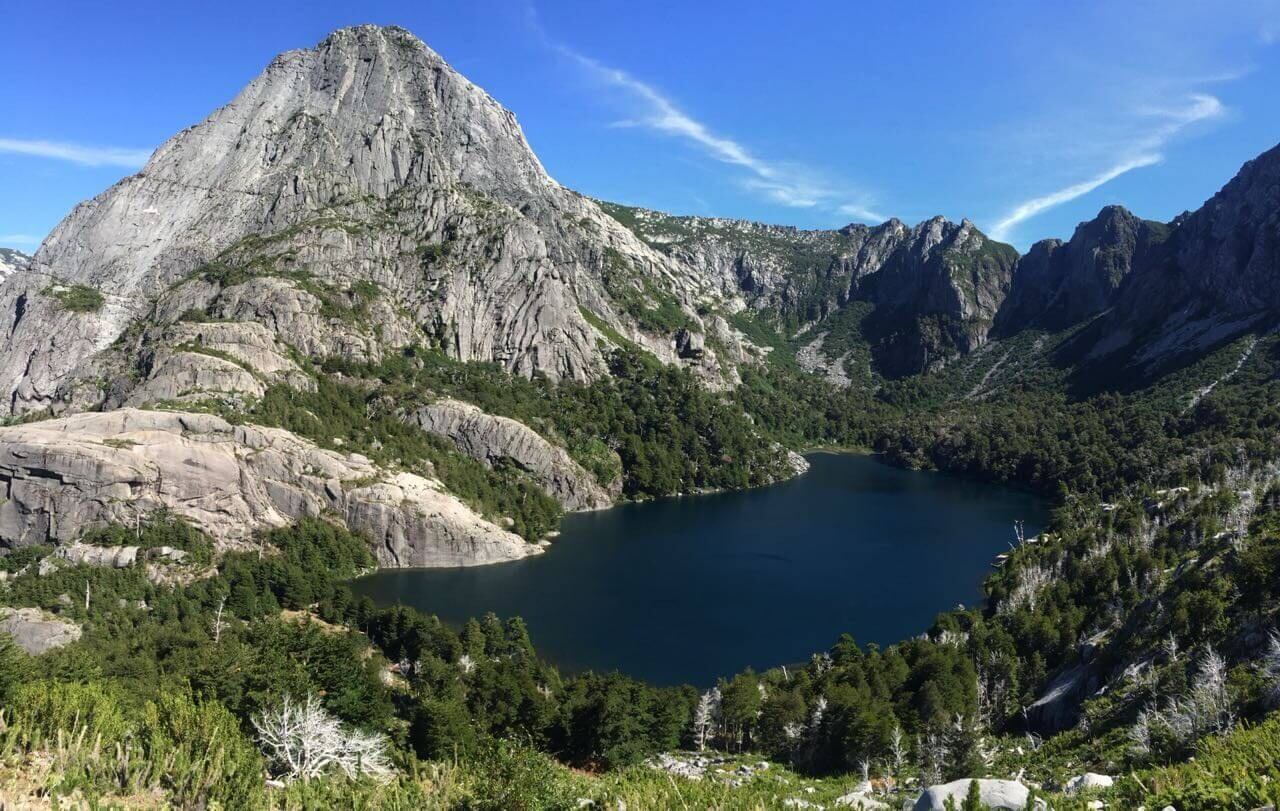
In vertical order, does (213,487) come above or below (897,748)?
above

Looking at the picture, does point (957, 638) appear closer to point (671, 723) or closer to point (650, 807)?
point (671, 723)

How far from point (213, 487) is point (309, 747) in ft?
257

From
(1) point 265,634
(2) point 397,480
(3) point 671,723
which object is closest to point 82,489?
(2) point 397,480

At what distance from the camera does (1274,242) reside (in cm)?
19638

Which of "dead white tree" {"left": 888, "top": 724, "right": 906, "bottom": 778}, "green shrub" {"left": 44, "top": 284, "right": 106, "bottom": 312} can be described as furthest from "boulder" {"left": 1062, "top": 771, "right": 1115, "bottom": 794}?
"green shrub" {"left": 44, "top": 284, "right": 106, "bottom": 312}

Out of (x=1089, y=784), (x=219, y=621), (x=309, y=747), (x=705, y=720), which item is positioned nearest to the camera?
(x=1089, y=784)

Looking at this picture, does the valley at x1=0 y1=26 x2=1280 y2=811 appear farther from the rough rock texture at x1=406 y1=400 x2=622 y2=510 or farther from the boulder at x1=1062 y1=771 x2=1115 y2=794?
the boulder at x1=1062 y1=771 x2=1115 y2=794

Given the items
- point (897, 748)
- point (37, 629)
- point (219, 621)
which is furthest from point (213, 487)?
point (897, 748)

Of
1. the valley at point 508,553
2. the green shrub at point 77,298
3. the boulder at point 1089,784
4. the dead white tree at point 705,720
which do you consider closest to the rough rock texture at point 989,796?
the valley at point 508,553

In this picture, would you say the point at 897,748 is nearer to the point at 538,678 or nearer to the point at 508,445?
the point at 538,678

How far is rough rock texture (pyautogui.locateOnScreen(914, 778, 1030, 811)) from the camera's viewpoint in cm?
2094

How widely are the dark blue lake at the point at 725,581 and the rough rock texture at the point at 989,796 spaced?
4614cm

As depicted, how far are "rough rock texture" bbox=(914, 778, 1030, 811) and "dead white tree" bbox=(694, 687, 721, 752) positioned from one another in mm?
32711

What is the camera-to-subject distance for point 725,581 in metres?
96.9
